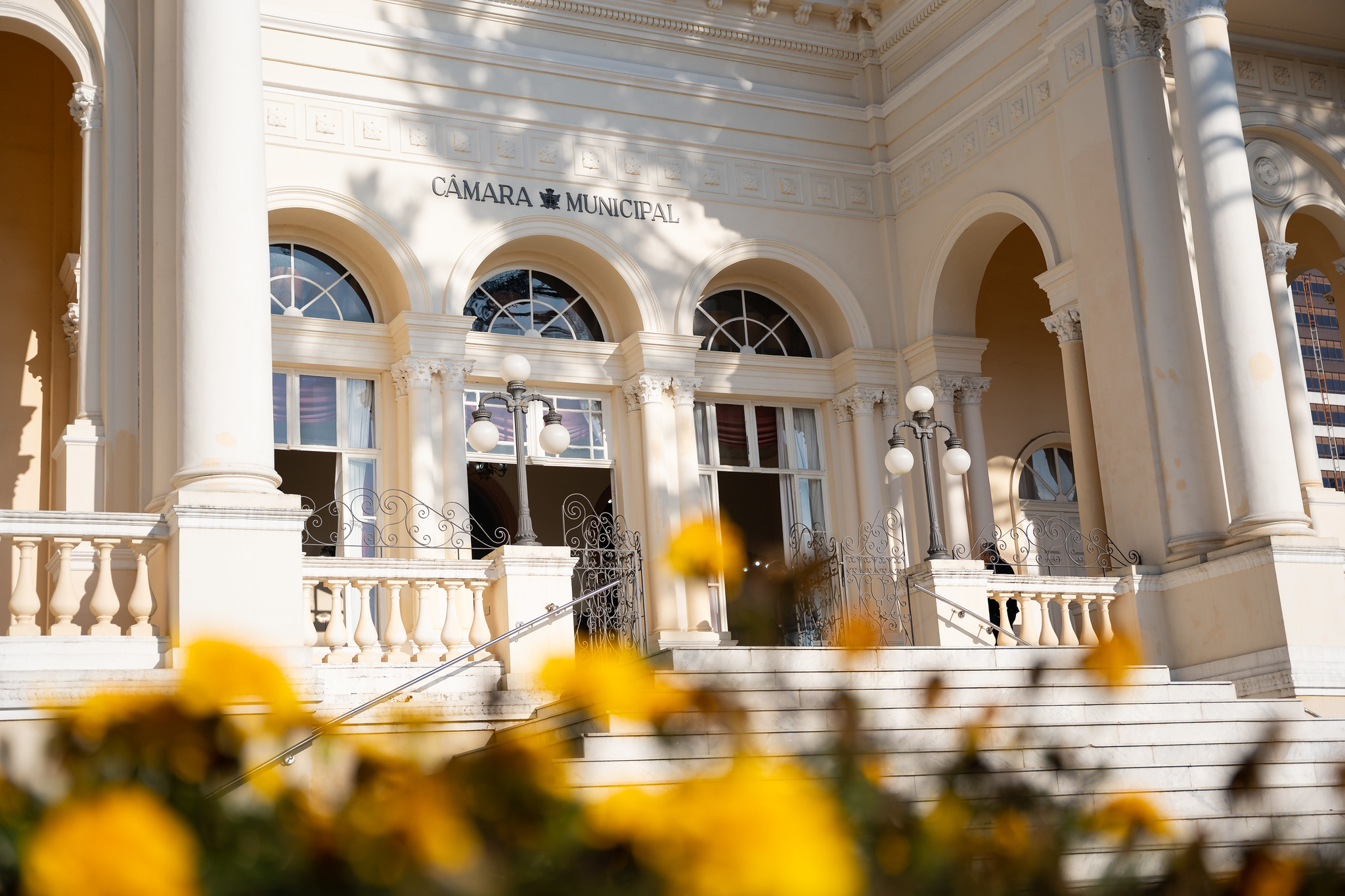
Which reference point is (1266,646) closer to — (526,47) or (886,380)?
(886,380)

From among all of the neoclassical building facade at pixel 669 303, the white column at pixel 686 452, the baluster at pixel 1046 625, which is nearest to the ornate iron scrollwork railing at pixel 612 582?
the neoclassical building facade at pixel 669 303

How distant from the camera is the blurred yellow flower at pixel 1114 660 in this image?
65.9 inches

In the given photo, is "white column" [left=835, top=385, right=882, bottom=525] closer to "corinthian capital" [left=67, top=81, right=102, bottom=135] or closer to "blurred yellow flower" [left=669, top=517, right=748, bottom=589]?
"corinthian capital" [left=67, top=81, right=102, bottom=135]

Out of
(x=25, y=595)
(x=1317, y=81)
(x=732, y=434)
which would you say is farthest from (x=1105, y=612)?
(x=25, y=595)

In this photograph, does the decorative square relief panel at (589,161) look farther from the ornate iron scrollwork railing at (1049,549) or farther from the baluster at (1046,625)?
the baluster at (1046,625)

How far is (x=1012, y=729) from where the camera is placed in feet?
21.9

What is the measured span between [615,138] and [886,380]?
4.35 meters

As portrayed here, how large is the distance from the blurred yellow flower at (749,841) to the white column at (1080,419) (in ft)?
45.2

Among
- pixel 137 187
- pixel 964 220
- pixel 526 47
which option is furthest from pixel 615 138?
pixel 137 187

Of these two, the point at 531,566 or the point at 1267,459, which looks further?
the point at 1267,459

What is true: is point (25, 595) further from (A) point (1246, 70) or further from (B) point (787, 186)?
(A) point (1246, 70)

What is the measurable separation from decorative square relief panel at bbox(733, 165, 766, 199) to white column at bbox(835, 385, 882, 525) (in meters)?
2.63

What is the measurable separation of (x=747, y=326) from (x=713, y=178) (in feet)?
6.22

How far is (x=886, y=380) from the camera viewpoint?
16.4 metres
